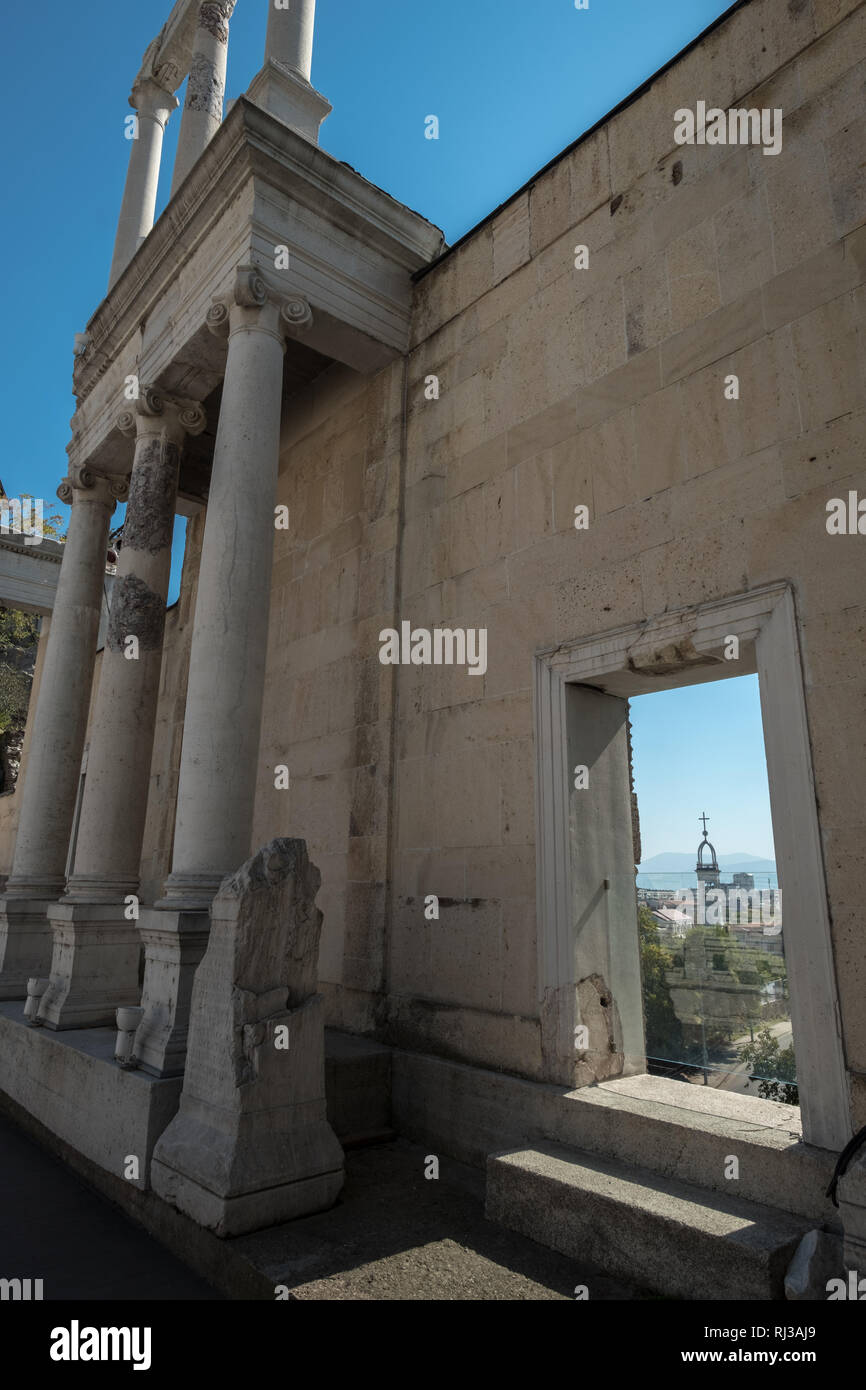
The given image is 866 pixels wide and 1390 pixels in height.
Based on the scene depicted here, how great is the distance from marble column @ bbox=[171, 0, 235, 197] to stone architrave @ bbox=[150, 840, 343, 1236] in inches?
375

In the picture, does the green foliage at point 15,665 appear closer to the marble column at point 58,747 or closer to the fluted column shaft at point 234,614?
the marble column at point 58,747

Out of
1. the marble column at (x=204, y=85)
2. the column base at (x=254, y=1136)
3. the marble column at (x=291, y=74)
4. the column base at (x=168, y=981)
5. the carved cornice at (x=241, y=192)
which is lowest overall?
the column base at (x=254, y=1136)

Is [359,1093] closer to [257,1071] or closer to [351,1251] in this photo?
[257,1071]

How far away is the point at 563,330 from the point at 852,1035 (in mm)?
5517

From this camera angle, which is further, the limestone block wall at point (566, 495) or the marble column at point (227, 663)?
the marble column at point (227, 663)

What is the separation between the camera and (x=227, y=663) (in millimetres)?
6727

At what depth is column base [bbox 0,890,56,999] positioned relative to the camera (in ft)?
29.3

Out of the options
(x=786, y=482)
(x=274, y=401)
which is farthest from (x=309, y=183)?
(x=786, y=482)

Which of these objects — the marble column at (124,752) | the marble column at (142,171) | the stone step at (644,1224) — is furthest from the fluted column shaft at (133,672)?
the stone step at (644,1224)

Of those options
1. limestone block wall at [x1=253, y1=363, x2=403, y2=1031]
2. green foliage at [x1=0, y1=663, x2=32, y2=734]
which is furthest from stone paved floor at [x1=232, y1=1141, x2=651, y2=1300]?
green foliage at [x1=0, y1=663, x2=32, y2=734]

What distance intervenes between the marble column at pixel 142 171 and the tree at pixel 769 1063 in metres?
12.2

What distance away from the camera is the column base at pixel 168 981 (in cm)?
556

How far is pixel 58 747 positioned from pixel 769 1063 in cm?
858

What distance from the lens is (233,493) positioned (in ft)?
23.0
